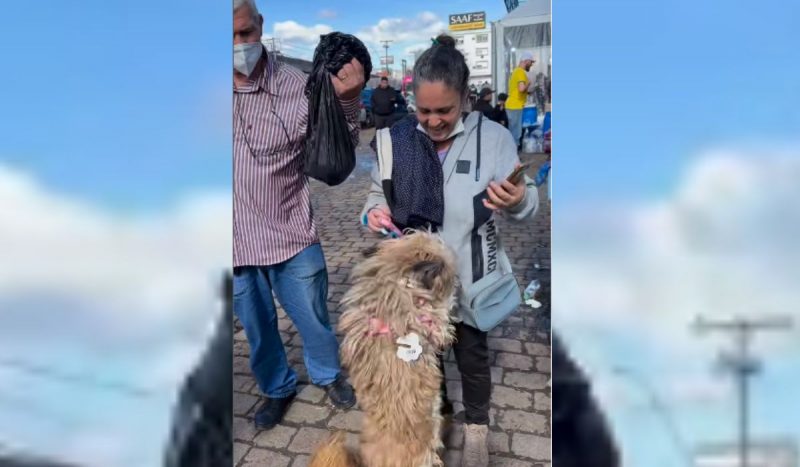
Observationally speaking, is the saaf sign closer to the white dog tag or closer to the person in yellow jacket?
the person in yellow jacket

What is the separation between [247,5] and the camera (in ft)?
7.06

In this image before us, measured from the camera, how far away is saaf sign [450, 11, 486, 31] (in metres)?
2.11

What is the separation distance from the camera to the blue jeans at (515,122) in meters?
2.10

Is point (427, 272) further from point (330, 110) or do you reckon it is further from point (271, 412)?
point (271, 412)

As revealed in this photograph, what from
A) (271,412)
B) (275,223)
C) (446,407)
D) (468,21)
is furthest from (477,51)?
(271,412)

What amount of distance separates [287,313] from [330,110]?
896mm

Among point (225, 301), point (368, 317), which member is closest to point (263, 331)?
point (225, 301)

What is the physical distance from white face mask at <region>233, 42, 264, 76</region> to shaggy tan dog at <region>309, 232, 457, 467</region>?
2.93ft

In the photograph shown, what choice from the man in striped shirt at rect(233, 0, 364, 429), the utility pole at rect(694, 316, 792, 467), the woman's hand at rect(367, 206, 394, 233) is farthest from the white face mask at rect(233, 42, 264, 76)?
the utility pole at rect(694, 316, 792, 467)

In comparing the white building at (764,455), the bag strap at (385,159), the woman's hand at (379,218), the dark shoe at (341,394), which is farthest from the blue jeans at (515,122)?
the white building at (764,455)

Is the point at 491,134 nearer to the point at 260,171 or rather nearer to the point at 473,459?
the point at 260,171

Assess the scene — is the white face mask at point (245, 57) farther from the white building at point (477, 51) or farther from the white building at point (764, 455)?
the white building at point (764, 455)

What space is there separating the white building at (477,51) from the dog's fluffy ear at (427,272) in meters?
0.72

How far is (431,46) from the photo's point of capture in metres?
2.07
